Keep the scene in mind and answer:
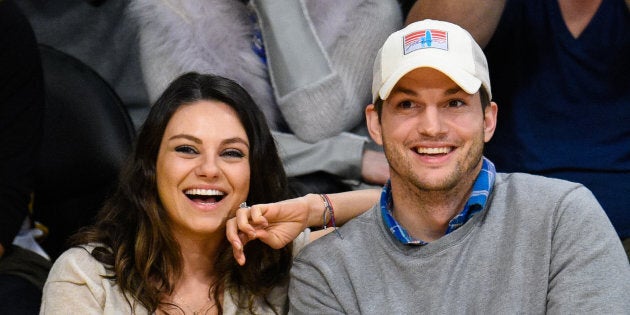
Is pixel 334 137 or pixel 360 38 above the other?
pixel 360 38

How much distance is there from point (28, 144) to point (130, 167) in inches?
15.3

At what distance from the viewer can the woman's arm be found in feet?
6.89

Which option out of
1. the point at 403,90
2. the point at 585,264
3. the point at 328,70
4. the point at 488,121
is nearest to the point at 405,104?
the point at 403,90

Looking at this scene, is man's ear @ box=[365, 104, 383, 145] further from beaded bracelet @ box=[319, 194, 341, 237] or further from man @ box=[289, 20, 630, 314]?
beaded bracelet @ box=[319, 194, 341, 237]

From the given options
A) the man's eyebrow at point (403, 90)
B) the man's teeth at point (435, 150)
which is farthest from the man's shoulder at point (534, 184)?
the man's eyebrow at point (403, 90)

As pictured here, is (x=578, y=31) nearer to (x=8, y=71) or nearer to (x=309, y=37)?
(x=309, y=37)

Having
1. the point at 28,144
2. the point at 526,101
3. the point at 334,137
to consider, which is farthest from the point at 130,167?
the point at 526,101

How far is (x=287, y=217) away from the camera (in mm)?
2207

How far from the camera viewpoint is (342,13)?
9.70ft

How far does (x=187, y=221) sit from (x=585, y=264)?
87 centimetres

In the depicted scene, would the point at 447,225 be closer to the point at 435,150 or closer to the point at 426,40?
the point at 435,150

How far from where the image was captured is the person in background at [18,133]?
8.73 feet

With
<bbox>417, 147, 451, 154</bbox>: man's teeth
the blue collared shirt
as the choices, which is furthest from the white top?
<bbox>417, 147, 451, 154</bbox>: man's teeth

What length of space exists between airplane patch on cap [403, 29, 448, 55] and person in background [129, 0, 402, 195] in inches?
29.3
